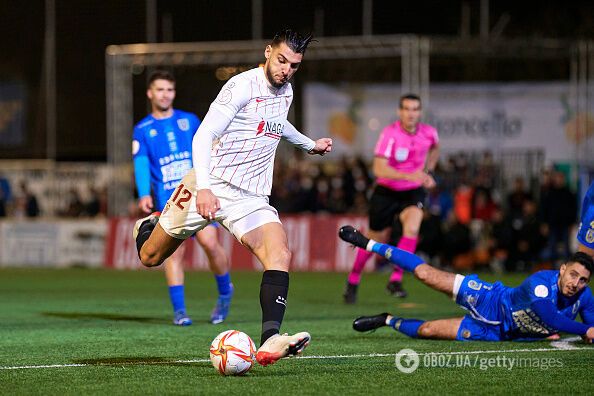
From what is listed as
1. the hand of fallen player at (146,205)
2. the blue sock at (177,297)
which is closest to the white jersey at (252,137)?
the hand of fallen player at (146,205)

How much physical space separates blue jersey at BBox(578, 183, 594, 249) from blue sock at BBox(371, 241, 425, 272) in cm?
134

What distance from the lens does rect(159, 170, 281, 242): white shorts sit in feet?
24.0

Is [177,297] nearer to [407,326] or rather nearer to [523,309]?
[407,326]

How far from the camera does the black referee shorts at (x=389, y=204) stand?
13109mm

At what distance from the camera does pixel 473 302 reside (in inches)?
334

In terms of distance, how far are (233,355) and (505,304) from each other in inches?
97.1

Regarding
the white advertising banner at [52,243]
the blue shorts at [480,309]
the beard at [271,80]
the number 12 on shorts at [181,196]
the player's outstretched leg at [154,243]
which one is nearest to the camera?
the beard at [271,80]

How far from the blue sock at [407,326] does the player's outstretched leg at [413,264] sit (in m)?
0.32

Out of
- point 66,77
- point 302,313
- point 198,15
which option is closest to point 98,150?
point 66,77

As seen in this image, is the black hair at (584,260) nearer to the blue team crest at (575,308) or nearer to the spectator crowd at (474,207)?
the blue team crest at (575,308)

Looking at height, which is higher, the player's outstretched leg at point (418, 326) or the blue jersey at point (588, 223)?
the blue jersey at point (588, 223)

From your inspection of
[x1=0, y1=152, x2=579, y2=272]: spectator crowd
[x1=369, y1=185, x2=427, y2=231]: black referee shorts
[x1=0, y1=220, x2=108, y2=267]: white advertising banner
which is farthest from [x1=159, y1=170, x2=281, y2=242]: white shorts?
[x1=0, y1=220, x2=108, y2=267]: white advertising banner

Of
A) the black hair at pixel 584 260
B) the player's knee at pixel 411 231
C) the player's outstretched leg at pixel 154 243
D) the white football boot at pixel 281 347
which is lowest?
the player's knee at pixel 411 231

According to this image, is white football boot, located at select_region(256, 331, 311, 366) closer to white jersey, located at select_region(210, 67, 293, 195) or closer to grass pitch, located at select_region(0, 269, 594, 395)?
grass pitch, located at select_region(0, 269, 594, 395)
